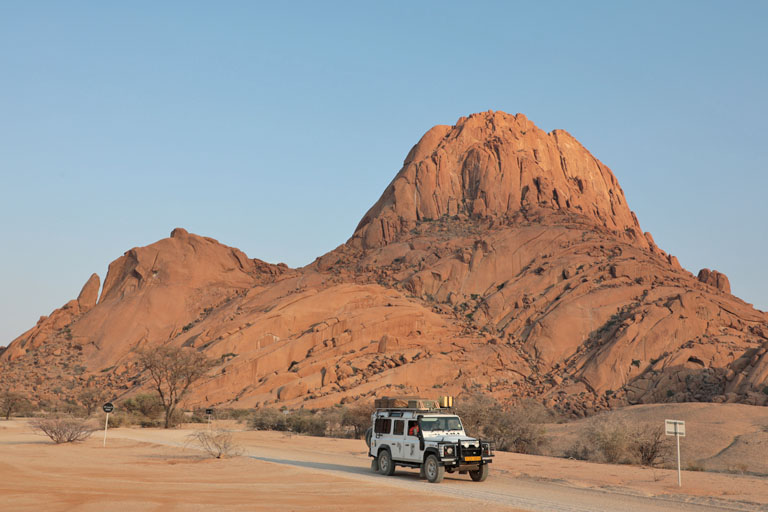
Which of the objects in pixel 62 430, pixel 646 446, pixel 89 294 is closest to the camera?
pixel 646 446

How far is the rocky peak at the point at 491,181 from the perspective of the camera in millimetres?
96688

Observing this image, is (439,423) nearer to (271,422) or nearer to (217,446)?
(217,446)

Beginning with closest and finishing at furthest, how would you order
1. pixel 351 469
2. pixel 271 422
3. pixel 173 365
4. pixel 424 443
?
pixel 424 443 → pixel 351 469 → pixel 271 422 → pixel 173 365

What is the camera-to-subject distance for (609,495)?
17969 millimetres

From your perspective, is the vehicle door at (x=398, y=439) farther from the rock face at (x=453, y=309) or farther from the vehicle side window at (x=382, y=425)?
the rock face at (x=453, y=309)

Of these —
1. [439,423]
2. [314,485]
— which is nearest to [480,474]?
[439,423]

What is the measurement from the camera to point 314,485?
1827cm

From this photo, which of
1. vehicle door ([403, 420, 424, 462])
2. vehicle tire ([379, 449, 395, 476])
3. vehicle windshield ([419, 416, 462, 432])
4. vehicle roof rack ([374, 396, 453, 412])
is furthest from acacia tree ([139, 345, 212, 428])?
vehicle windshield ([419, 416, 462, 432])

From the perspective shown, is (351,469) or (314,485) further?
(351,469)

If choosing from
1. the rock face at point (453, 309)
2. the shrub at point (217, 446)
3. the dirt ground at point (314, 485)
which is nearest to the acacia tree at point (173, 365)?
the rock face at point (453, 309)

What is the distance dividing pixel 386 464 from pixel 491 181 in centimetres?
7986

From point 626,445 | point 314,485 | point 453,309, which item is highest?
point 453,309

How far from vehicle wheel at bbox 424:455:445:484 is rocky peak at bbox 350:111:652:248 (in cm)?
7702

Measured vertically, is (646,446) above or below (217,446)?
above
